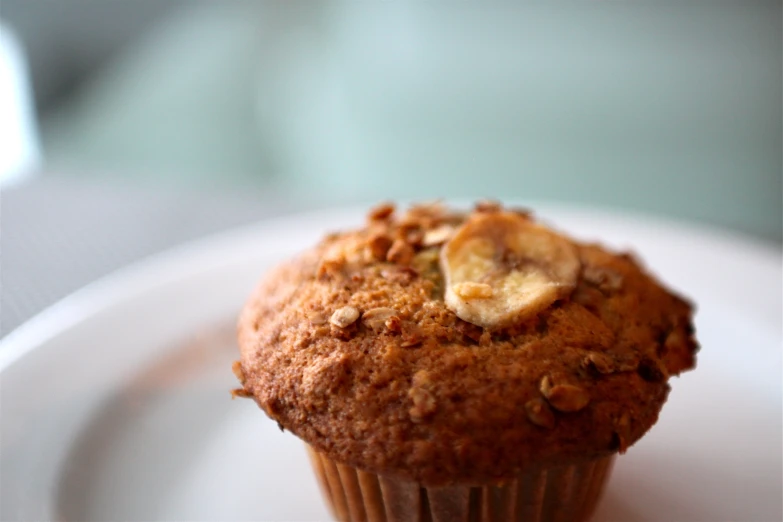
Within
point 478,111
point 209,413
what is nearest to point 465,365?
point 209,413

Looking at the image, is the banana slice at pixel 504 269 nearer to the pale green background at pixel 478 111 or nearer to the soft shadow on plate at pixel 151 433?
the soft shadow on plate at pixel 151 433

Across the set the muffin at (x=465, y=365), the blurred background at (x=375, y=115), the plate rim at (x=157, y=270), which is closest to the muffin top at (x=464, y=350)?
the muffin at (x=465, y=365)

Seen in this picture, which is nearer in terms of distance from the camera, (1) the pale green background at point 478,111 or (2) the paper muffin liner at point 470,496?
(2) the paper muffin liner at point 470,496

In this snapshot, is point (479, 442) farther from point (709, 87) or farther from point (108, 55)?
point (108, 55)

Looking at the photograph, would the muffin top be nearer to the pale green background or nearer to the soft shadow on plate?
the soft shadow on plate

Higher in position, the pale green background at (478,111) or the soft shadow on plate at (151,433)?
the pale green background at (478,111)

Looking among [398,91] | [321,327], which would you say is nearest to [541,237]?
[321,327]
